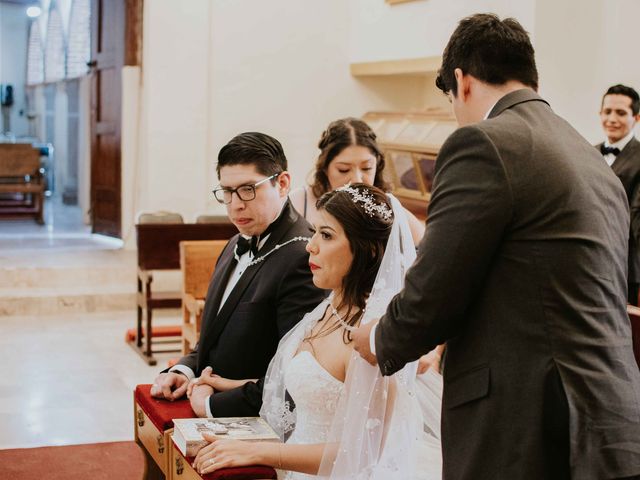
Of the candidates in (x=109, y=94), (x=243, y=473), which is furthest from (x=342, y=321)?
(x=109, y=94)

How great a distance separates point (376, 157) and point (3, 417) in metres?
3.25

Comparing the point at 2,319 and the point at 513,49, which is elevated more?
the point at 513,49

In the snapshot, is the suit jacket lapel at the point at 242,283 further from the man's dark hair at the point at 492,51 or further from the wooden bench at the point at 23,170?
the wooden bench at the point at 23,170

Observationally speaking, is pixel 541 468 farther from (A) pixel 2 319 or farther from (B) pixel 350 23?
(B) pixel 350 23

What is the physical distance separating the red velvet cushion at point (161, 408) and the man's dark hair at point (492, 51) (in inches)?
58.7

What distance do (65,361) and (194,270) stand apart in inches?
60.1

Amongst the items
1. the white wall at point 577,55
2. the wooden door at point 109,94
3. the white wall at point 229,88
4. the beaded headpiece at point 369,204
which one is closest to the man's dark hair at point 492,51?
the beaded headpiece at point 369,204

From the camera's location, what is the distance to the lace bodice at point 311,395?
282 centimetres

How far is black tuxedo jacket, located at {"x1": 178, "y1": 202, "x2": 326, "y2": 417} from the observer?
10.1 ft

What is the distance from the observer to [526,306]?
2.13 metres

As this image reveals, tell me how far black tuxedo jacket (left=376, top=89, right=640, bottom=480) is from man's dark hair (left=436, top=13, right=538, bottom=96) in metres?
0.15

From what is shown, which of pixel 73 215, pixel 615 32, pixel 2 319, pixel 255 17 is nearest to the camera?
pixel 615 32

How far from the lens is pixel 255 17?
36.4ft

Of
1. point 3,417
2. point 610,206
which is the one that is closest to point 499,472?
point 610,206
